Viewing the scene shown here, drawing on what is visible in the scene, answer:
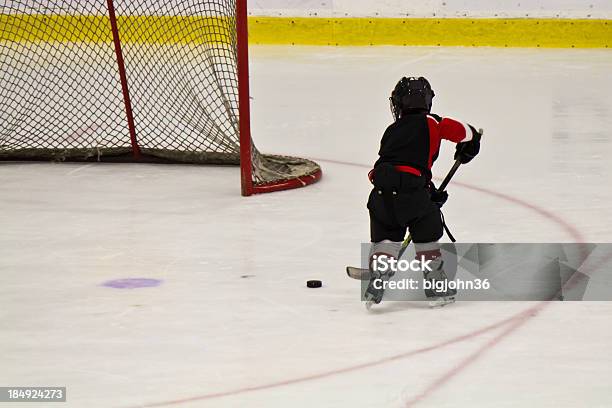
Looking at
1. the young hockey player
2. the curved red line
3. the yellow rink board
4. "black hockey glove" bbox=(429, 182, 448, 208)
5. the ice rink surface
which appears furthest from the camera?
the yellow rink board

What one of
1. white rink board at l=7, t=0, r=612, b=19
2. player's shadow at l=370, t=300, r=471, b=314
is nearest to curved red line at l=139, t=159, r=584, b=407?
player's shadow at l=370, t=300, r=471, b=314

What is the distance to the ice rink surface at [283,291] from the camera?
9.93 feet

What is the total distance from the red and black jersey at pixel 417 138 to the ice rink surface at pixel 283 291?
0.42m

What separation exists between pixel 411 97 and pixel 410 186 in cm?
25

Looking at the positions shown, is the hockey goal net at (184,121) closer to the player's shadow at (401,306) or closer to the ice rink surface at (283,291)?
the ice rink surface at (283,291)

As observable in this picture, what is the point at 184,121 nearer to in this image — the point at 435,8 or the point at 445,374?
the point at 445,374

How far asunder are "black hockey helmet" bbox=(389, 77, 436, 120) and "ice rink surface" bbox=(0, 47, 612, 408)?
1.86ft

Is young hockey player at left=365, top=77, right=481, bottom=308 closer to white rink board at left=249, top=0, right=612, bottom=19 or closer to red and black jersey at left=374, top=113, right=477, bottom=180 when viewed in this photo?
red and black jersey at left=374, top=113, right=477, bottom=180

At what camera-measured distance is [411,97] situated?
3.62 m

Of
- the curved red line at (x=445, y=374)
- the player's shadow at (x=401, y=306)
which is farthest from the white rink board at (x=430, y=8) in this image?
the curved red line at (x=445, y=374)

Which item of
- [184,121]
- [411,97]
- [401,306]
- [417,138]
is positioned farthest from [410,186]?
[184,121]

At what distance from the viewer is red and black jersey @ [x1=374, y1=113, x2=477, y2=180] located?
362cm

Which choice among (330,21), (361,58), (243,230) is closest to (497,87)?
(361,58)

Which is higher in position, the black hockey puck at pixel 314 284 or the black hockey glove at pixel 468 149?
the black hockey glove at pixel 468 149
